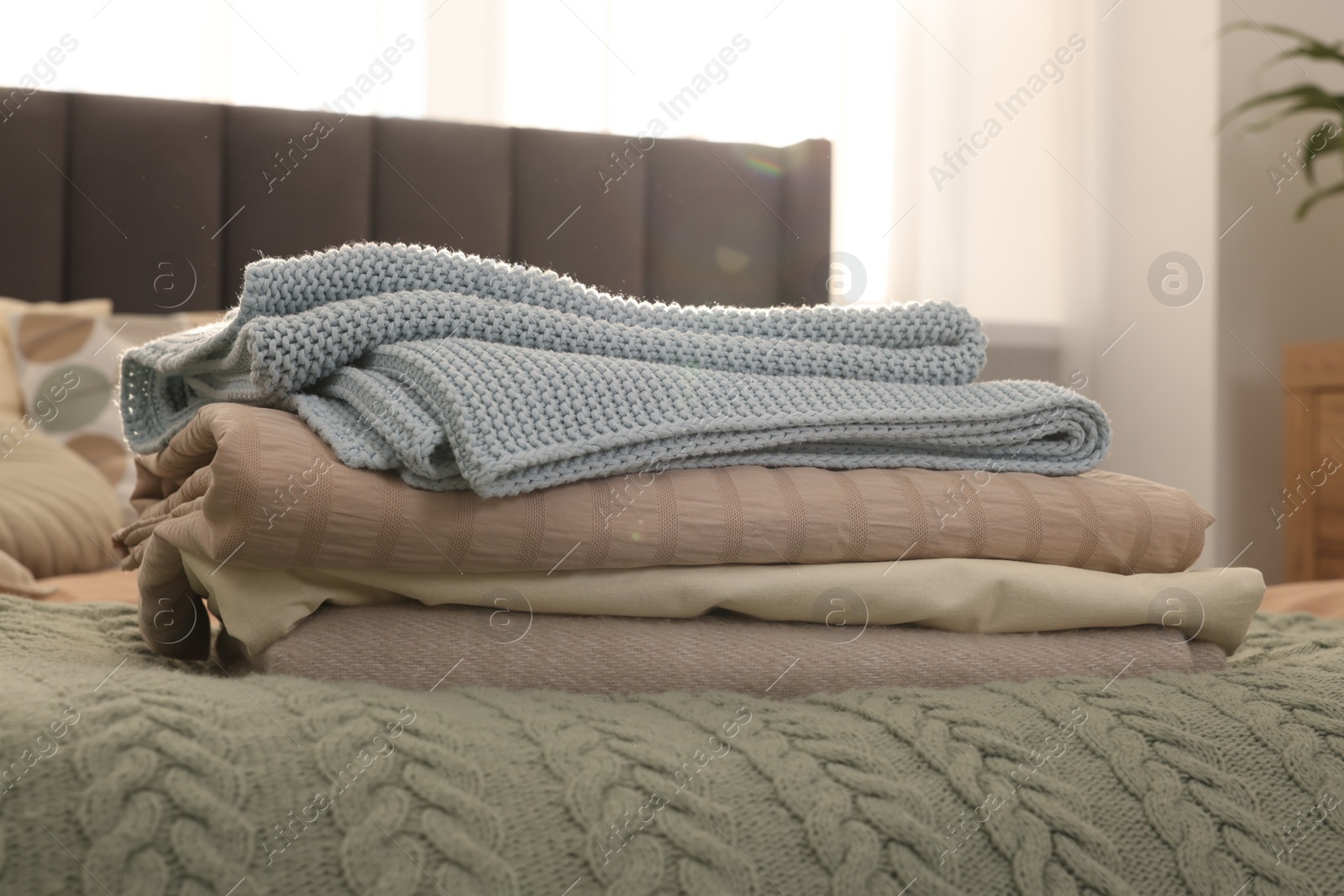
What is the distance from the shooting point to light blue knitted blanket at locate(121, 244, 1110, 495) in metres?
0.51

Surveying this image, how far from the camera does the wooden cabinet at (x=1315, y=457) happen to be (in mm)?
1822

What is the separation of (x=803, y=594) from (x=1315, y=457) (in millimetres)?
1737

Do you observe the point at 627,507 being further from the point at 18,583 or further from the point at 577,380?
the point at 18,583

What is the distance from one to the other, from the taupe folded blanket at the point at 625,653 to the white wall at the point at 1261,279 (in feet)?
5.75

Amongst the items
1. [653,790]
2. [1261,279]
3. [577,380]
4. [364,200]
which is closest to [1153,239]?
[1261,279]

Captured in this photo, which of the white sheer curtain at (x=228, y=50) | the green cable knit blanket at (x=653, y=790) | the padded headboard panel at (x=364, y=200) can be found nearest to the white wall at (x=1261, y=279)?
the padded headboard panel at (x=364, y=200)

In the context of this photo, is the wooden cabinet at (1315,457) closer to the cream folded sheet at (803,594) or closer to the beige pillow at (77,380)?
the cream folded sheet at (803,594)

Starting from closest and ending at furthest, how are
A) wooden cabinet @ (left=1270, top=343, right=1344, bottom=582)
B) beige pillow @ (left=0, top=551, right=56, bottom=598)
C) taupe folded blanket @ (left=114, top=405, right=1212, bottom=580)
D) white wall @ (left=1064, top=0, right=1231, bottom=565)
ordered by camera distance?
Result: taupe folded blanket @ (left=114, top=405, right=1212, bottom=580) < beige pillow @ (left=0, top=551, right=56, bottom=598) < wooden cabinet @ (left=1270, top=343, right=1344, bottom=582) < white wall @ (left=1064, top=0, right=1231, bottom=565)

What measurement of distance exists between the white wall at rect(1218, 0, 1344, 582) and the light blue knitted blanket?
1.64 m

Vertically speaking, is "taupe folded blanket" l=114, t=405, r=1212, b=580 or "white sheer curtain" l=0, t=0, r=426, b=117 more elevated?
"white sheer curtain" l=0, t=0, r=426, b=117

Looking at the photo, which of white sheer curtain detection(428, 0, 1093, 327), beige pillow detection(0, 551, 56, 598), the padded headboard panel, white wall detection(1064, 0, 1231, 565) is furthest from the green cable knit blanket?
white wall detection(1064, 0, 1231, 565)

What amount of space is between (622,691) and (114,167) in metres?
1.44

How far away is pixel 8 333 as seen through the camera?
135cm

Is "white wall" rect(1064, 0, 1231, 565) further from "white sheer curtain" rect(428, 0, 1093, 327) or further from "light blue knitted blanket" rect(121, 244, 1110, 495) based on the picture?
"light blue knitted blanket" rect(121, 244, 1110, 495)
